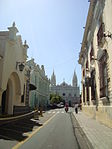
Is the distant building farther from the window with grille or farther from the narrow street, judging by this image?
the narrow street

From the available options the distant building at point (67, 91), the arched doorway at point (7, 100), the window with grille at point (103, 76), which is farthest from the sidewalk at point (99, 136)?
the distant building at point (67, 91)

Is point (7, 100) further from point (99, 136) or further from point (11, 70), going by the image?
point (99, 136)

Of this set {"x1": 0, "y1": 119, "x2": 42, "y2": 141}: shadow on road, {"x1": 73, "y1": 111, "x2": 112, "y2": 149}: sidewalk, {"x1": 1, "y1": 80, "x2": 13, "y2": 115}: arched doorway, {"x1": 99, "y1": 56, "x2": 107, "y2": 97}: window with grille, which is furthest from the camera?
{"x1": 1, "y1": 80, "x2": 13, "y2": 115}: arched doorway

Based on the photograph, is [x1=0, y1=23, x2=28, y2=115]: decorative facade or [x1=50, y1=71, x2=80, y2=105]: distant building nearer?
[x1=0, y1=23, x2=28, y2=115]: decorative facade

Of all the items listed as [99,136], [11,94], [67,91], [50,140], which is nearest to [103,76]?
[99,136]

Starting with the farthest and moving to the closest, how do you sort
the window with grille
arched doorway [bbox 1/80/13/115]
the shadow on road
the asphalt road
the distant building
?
the distant building < arched doorway [bbox 1/80/13/115] < the window with grille < the shadow on road < the asphalt road

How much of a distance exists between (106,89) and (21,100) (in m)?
10.0

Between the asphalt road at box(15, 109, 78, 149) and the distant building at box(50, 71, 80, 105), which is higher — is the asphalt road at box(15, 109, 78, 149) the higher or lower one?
the lower one

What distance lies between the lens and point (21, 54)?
19.3 metres

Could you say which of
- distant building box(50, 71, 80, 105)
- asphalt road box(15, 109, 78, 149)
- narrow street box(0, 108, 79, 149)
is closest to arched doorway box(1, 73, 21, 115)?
narrow street box(0, 108, 79, 149)

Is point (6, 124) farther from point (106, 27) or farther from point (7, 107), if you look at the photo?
point (106, 27)

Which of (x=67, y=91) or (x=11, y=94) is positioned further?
(x=67, y=91)

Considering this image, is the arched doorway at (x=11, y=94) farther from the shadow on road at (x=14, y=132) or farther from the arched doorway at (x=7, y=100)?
the shadow on road at (x=14, y=132)

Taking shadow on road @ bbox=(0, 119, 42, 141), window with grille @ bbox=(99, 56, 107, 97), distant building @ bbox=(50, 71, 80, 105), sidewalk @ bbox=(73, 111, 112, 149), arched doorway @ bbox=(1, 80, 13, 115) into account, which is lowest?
sidewalk @ bbox=(73, 111, 112, 149)
